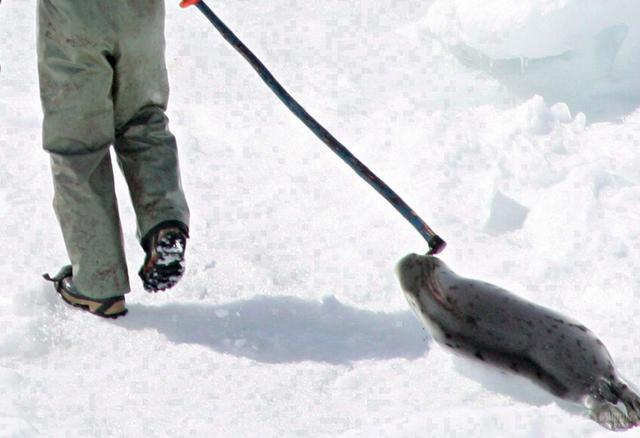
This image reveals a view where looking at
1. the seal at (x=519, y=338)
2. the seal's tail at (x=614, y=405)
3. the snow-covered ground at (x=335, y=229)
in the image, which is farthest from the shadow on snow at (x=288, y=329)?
the seal's tail at (x=614, y=405)

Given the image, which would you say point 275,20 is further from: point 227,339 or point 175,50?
point 227,339

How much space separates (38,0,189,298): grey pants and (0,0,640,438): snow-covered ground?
207 millimetres

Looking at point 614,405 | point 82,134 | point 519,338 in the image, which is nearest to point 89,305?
point 82,134

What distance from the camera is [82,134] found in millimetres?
3059

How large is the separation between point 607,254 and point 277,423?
1277mm

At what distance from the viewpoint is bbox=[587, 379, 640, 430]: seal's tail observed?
96.6 inches

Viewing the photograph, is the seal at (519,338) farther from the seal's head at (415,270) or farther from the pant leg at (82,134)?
the pant leg at (82,134)

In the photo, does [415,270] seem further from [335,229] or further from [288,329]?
[335,229]

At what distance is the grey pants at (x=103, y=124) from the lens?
2.98 meters

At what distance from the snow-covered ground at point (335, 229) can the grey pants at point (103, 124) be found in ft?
0.68

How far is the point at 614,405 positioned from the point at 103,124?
1578 millimetres

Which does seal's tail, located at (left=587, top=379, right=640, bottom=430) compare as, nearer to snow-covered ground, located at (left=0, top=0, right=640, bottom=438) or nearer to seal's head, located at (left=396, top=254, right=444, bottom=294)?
snow-covered ground, located at (left=0, top=0, right=640, bottom=438)

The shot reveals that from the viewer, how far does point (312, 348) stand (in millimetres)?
3039

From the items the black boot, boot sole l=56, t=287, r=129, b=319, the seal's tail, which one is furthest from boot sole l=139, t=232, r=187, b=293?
the seal's tail
